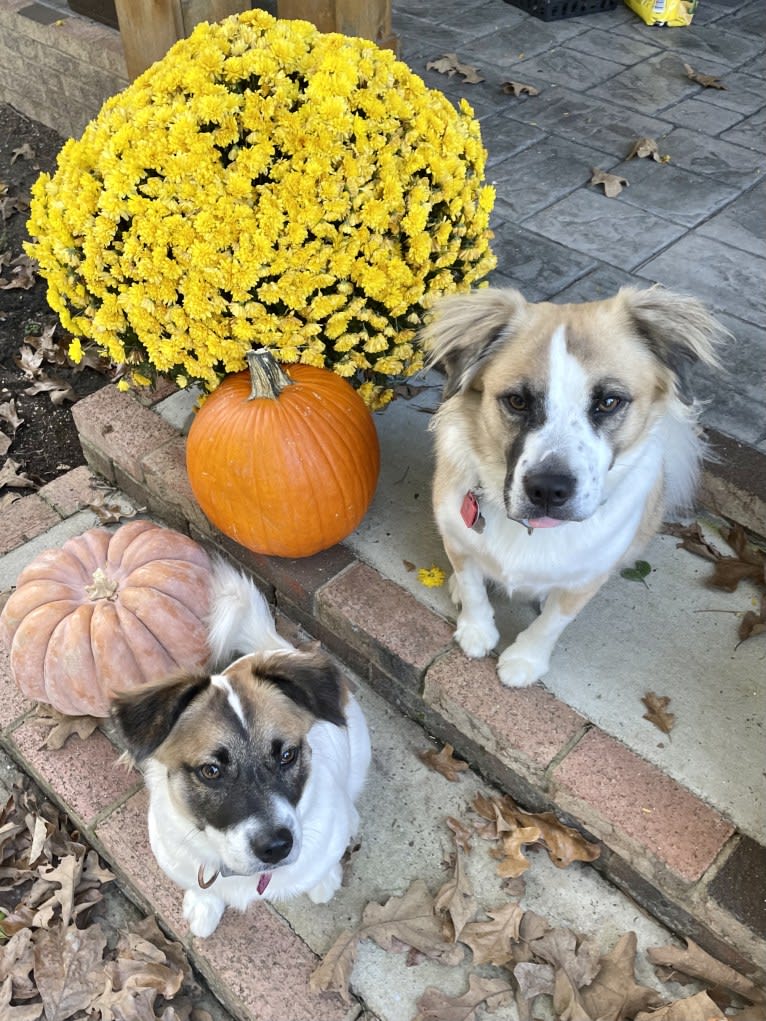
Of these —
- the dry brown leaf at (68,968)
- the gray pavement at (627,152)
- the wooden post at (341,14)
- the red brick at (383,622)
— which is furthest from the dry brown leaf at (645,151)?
the dry brown leaf at (68,968)

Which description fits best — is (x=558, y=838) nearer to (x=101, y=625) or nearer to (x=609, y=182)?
(x=101, y=625)

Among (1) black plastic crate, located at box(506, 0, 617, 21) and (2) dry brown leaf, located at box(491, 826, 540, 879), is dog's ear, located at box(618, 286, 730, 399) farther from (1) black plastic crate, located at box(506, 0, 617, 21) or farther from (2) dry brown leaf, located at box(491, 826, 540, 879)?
(1) black plastic crate, located at box(506, 0, 617, 21)

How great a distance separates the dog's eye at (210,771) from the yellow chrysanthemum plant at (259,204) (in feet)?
4.82

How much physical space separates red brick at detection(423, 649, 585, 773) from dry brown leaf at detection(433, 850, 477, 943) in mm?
387

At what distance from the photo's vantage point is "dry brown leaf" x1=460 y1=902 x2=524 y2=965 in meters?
2.44

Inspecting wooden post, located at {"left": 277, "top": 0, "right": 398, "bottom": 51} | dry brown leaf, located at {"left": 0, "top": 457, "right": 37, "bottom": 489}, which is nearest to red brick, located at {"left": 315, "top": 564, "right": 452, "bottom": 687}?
dry brown leaf, located at {"left": 0, "top": 457, "right": 37, "bottom": 489}

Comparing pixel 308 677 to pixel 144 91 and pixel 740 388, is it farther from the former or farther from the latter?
pixel 740 388

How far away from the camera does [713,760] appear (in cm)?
261

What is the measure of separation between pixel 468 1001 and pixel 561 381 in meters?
1.76

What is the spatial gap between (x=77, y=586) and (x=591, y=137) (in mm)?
4376

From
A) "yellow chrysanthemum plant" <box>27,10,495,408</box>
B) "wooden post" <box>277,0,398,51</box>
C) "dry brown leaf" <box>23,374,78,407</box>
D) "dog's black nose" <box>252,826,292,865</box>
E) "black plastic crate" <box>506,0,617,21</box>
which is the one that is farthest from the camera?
"black plastic crate" <box>506,0,617,21</box>

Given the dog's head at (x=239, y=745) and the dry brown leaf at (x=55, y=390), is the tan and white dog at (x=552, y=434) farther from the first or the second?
the dry brown leaf at (x=55, y=390)

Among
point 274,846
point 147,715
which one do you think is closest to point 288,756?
point 274,846

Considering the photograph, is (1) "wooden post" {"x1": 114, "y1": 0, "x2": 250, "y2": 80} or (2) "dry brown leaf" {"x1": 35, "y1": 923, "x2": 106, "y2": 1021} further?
(1) "wooden post" {"x1": 114, "y1": 0, "x2": 250, "y2": 80}
